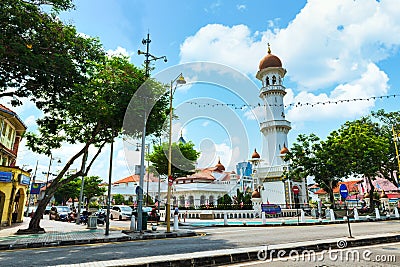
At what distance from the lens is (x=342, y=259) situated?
22.2ft

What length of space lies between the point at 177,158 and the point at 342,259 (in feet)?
86.5

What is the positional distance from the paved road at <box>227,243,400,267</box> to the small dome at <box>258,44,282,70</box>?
39.7 metres

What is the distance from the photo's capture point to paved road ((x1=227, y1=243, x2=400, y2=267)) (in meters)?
6.22

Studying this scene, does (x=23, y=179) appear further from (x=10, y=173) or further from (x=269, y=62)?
(x=269, y=62)

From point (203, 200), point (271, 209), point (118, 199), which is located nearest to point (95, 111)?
point (271, 209)

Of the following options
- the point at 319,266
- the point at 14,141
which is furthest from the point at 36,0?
the point at 14,141

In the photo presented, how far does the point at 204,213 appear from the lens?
1158 inches

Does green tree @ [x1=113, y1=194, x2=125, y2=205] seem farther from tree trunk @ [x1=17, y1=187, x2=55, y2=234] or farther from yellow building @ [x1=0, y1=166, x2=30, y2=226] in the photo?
tree trunk @ [x1=17, y1=187, x2=55, y2=234]

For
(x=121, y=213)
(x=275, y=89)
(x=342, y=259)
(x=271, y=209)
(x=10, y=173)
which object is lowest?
(x=342, y=259)

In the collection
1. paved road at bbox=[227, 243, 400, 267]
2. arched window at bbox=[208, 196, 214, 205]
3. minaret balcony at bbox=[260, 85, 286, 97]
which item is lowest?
paved road at bbox=[227, 243, 400, 267]

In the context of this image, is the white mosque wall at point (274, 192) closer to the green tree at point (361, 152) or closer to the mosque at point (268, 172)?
the mosque at point (268, 172)

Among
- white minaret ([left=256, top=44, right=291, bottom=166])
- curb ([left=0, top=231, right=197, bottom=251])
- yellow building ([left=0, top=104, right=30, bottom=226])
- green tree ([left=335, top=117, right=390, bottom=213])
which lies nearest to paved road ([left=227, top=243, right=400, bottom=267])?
curb ([left=0, top=231, right=197, bottom=251])

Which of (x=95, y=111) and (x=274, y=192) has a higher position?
(x=95, y=111)

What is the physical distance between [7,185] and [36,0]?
1538 cm
